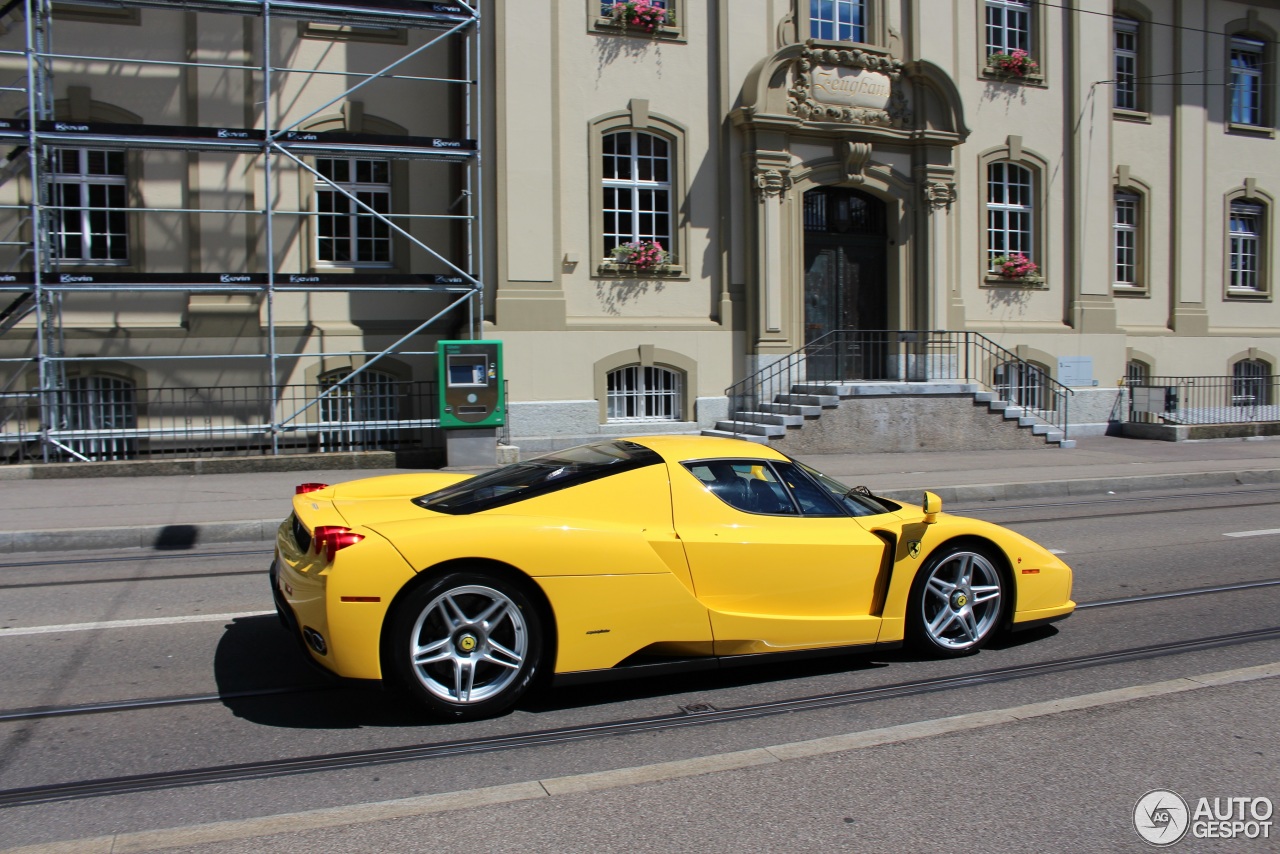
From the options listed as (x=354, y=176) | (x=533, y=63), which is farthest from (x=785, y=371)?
(x=354, y=176)

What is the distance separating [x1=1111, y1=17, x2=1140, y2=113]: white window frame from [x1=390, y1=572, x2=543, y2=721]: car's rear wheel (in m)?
22.0

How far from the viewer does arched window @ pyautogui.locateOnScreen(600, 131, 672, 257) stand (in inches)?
699

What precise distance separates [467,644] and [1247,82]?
25.8 m

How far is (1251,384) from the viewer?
925 inches

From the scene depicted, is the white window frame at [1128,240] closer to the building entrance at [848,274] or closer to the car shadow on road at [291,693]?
the building entrance at [848,274]

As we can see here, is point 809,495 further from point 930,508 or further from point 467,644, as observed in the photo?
point 467,644

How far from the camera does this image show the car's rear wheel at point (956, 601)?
561 centimetres

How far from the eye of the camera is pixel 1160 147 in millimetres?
22484

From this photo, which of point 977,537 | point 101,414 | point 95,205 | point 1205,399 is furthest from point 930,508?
point 1205,399

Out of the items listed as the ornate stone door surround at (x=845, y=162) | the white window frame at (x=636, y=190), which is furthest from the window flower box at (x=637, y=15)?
the ornate stone door surround at (x=845, y=162)

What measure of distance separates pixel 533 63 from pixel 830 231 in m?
6.38

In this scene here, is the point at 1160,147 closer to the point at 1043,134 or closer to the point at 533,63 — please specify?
the point at 1043,134

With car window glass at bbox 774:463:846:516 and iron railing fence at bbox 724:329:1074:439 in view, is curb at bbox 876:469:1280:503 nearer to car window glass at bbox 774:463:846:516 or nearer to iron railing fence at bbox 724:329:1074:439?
iron railing fence at bbox 724:329:1074:439

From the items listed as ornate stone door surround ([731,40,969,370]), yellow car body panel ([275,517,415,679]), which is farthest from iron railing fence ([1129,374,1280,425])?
yellow car body panel ([275,517,415,679])
